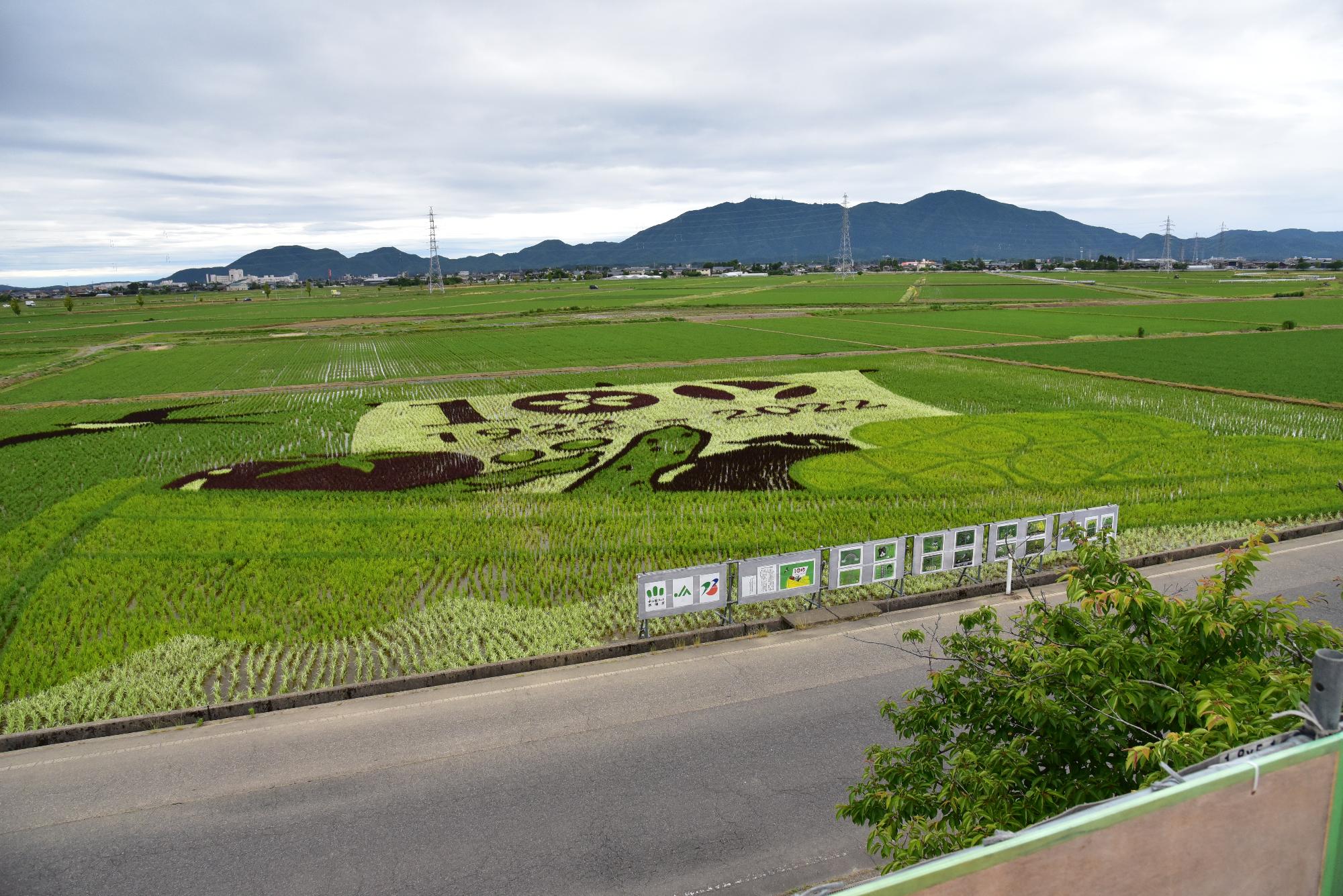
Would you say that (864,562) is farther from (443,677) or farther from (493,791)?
(493,791)

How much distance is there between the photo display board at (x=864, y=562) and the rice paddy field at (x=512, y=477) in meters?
1.35

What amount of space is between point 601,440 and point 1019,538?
17797 millimetres

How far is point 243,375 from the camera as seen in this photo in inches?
2120

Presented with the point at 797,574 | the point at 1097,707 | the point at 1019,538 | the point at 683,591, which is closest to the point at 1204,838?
the point at 1097,707

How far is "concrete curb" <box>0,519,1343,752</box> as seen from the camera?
40.1ft

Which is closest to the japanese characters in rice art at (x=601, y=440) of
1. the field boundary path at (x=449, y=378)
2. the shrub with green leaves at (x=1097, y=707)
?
the field boundary path at (x=449, y=378)

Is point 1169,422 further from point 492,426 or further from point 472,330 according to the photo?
point 472,330

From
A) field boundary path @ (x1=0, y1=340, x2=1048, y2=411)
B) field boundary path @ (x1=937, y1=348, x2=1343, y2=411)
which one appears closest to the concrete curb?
field boundary path @ (x1=937, y1=348, x2=1343, y2=411)

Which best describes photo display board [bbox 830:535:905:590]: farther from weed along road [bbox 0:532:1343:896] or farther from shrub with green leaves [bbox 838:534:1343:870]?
shrub with green leaves [bbox 838:534:1343:870]

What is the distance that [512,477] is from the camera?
87.8 feet

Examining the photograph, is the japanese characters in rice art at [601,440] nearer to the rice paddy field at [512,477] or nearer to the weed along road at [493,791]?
the rice paddy field at [512,477]

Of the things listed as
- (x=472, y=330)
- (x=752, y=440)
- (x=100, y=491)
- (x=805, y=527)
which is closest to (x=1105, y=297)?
(x=472, y=330)

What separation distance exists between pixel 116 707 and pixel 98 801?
8.85 feet

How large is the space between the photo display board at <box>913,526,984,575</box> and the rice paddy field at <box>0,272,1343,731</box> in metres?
0.70
